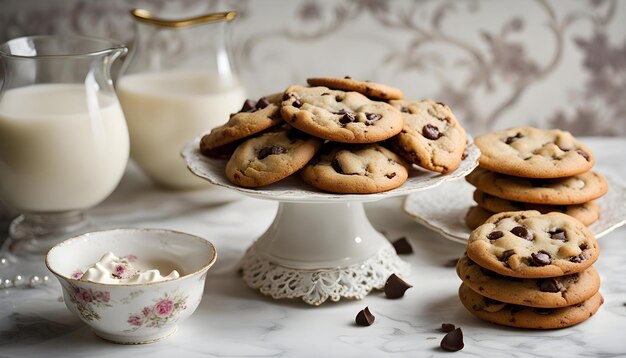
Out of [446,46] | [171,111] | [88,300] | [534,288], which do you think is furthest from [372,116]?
[446,46]

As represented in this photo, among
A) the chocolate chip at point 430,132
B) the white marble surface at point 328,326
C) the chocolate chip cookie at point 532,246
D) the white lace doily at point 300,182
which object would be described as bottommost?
the white marble surface at point 328,326

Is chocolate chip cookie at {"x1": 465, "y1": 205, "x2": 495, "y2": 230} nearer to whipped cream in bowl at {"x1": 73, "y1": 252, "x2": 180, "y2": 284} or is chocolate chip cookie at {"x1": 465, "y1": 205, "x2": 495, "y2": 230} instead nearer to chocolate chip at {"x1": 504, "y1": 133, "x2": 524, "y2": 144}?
chocolate chip at {"x1": 504, "y1": 133, "x2": 524, "y2": 144}

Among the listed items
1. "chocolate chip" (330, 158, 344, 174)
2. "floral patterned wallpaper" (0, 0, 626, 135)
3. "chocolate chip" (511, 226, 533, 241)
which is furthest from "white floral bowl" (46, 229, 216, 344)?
"floral patterned wallpaper" (0, 0, 626, 135)

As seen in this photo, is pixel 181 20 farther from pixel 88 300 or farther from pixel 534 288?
pixel 534 288

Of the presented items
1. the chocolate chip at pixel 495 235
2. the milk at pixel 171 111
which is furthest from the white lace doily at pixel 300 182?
the milk at pixel 171 111

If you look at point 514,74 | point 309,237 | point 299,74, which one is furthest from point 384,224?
point 514,74

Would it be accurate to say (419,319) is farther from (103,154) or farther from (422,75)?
(422,75)

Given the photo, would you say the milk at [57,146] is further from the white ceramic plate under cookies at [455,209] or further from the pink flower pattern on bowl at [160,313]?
the white ceramic plate under cookies at [455,209]
